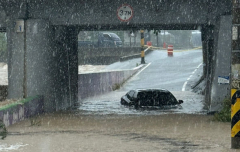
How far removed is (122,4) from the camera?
19.8 metres

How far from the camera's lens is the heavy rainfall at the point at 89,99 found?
12648mm

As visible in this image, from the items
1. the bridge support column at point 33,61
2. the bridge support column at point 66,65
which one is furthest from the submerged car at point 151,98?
the bridge support column at point 33,61

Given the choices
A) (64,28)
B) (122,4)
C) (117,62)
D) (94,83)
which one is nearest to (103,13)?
(122,4)

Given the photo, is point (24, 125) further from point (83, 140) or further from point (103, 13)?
point (103, 13)

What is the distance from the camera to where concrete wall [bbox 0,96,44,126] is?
15.8 meters

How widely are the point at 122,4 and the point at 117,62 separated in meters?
31.6

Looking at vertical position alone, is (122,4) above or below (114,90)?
above

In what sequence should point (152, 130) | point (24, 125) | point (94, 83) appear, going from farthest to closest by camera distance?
point (94, 83) < point (24, 125) < point (152, 130)

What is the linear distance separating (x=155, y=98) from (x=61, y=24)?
457 centimetres

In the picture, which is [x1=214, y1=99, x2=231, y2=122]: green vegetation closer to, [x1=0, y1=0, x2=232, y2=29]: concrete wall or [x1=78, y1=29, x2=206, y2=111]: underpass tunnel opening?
[x1=0, y1=0, x2=232, y2=29]: concrete wall

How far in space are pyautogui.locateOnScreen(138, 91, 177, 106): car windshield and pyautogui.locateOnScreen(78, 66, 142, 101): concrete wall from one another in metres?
7.38

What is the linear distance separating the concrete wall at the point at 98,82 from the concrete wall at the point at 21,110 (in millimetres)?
8776

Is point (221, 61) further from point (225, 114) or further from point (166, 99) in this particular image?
point (166, 99)

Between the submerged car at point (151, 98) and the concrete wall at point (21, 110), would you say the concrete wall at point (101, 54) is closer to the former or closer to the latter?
the submerged car at point (151, 98)
